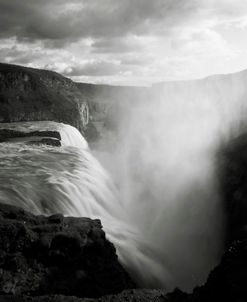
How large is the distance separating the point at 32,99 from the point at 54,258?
7565 centimetres

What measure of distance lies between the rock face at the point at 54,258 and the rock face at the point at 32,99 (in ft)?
204

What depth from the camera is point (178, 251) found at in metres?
15.7

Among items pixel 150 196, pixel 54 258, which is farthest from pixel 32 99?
pixel 54 258

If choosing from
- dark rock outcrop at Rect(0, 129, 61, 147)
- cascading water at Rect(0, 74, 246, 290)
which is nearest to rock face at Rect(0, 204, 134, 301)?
cascading water at Rect(0, 74, 246, 290)

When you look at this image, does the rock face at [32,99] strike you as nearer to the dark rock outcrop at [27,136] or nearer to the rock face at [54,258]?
the dark rock outcrop at [27,136]

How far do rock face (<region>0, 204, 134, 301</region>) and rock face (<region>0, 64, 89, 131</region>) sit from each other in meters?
62.1

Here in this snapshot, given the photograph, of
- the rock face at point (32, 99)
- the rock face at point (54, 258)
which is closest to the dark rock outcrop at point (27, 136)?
the rock face at point (54, 258)

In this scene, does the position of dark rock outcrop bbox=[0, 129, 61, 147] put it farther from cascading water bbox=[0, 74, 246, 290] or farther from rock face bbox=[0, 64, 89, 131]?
rock face bbox=[0, 64, 89, 131]

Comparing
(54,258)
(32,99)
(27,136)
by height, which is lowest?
(27,136)

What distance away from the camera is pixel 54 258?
8.85 m

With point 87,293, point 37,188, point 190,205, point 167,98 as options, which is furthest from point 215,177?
point 167,98

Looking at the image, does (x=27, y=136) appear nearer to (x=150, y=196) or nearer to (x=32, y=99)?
(x=150, y=196)

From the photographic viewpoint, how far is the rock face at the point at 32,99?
242 feet

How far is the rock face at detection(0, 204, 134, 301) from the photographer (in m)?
7.92
